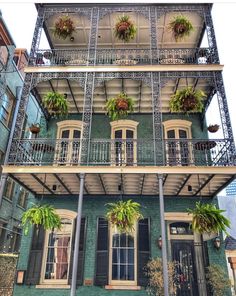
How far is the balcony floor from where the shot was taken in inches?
274

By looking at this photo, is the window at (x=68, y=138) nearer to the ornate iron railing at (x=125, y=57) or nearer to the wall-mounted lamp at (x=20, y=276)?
the ornate iron railing at (x=125, y=57)

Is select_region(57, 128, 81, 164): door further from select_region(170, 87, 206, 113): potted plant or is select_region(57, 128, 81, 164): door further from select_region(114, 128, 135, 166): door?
select_region(170, 87, 206, 113): potted plant

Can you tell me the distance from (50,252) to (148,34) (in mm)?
8724

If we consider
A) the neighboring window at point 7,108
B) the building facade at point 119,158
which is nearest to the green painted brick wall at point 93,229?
the building facade at point 119,158

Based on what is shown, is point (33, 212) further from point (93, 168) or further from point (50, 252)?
point (50, 252)

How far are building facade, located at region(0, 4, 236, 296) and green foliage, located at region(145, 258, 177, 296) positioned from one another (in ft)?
0.78

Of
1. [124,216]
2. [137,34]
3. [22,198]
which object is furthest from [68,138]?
[22,198]

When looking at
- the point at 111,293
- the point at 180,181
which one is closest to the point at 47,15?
the point at 180,181

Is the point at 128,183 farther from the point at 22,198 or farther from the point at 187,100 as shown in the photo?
the point at 22,198

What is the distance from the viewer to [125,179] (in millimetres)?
7668

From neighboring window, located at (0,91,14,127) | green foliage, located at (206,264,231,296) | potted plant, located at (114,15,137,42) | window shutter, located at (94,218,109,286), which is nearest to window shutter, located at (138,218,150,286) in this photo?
window shutter, located at (94,218,109,286)

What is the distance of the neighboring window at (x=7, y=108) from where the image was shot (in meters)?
11.0

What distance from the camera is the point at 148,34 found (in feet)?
32.9

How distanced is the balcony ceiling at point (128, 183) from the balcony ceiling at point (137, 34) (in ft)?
18.7
